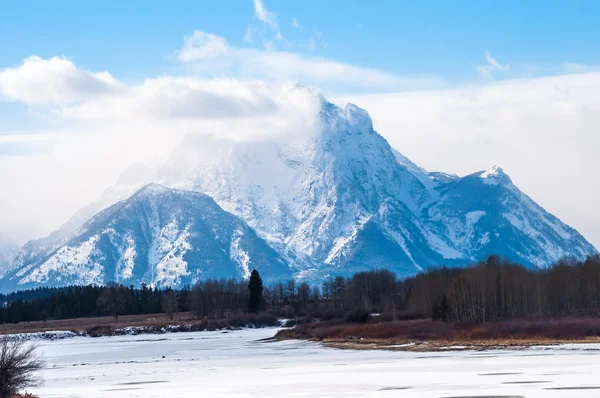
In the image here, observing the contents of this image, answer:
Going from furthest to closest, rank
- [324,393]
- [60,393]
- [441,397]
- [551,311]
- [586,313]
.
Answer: [551,311]
[586,313]
[60,393]
[324,393]
[441,397]

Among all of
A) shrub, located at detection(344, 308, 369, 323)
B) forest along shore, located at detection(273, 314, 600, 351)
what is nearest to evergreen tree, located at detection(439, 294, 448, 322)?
forest along shore, located at detection(273, 314, 600, 351)

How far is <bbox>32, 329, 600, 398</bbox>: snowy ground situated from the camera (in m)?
52.6

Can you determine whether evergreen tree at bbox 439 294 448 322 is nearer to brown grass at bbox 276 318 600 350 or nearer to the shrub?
brown grass at bbox 276 318 600 350

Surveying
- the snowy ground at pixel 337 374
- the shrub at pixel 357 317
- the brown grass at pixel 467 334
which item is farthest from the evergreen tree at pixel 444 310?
the snowy ground at pixel 337 374

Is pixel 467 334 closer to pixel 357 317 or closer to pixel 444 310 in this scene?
pixel 444 310

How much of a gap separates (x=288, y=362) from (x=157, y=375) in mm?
13794

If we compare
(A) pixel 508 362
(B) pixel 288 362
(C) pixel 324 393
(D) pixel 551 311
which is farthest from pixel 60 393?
(D) pixel 551 311

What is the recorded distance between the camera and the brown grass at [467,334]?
95.7 meters

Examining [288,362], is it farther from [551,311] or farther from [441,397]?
[551,311]

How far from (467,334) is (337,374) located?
43983 mm

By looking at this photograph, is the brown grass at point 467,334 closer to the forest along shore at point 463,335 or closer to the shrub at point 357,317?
the forest along shore at point 463,335

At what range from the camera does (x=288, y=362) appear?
82.6 m

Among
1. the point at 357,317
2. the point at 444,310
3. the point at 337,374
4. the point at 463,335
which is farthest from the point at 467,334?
the point at 357,317

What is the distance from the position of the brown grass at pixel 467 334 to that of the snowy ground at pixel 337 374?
33.6 ft
